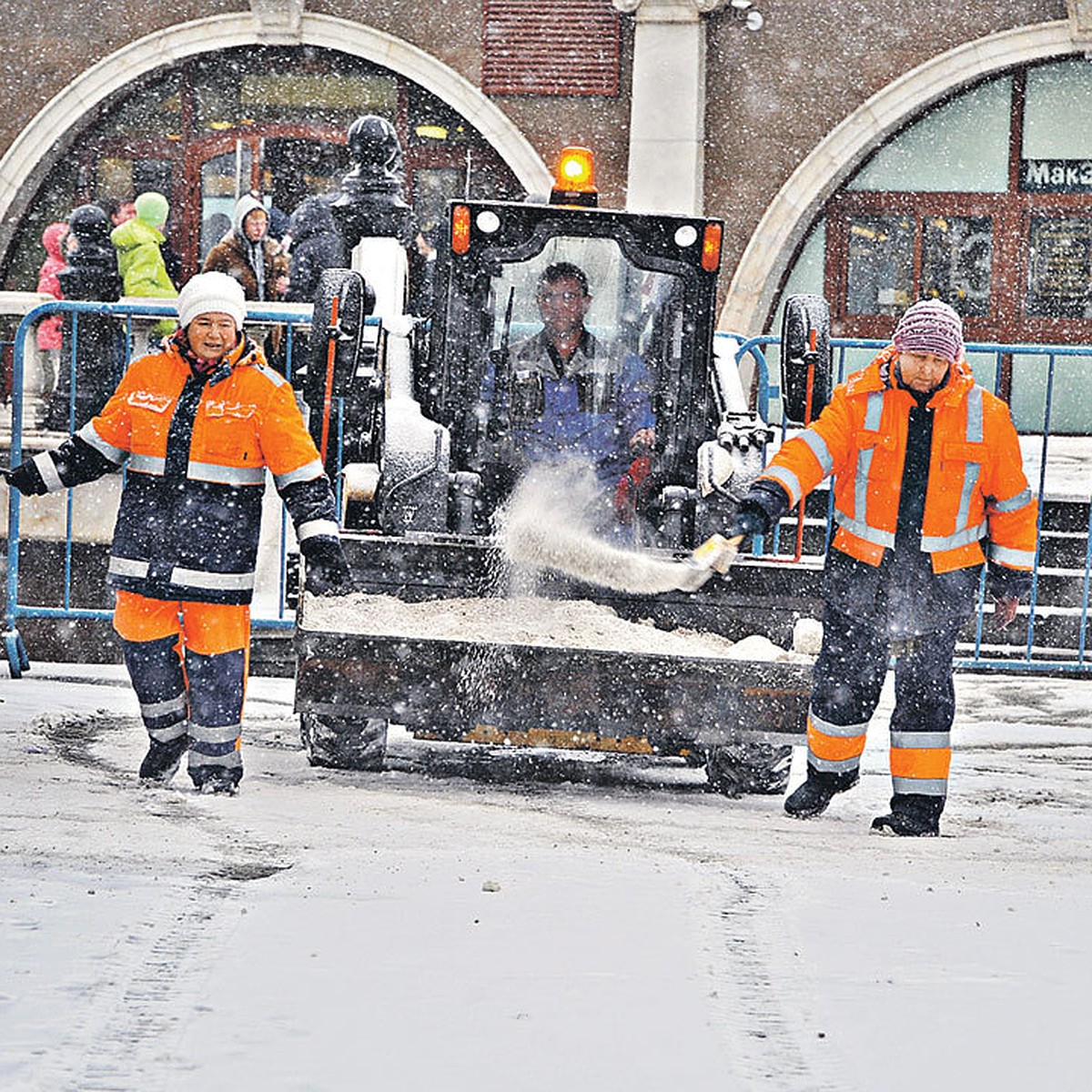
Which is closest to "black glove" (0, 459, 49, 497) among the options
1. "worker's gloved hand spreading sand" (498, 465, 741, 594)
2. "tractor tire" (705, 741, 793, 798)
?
"worker's gloved hand spreading sand" (498, 465, 741, 594)

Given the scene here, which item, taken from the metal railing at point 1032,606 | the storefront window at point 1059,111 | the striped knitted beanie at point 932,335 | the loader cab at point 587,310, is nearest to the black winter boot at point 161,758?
the loader cab at point 587,310

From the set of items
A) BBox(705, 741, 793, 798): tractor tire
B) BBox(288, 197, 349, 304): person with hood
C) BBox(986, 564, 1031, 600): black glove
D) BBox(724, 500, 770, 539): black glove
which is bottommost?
BBox(705, 741, 793, 798): tractor tire

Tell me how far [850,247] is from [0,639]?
9648 millimetres

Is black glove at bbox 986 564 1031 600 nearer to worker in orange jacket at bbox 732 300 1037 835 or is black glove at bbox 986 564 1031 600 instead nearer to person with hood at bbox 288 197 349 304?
worker in orange jacket at bbox 732 300 1037 835

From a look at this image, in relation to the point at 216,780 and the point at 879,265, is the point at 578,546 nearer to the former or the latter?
the point at 216,780

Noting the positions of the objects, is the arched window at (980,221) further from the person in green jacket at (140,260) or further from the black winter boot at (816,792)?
the black winter boot at (816,792)

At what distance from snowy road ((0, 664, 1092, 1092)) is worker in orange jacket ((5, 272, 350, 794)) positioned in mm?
343

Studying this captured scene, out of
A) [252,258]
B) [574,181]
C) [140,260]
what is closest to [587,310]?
[574,181]

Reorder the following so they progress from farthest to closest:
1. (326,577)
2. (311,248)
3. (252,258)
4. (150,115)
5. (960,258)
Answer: (150,115), (960,258), (252,258), (311,248), (326,577)

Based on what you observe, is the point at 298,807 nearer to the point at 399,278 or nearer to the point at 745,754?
the point at 745,754

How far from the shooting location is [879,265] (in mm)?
16250

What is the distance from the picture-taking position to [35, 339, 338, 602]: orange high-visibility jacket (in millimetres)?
5598

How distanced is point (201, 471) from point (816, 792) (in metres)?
2.08

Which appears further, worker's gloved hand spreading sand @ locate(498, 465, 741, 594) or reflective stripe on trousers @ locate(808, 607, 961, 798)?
worker's gloved hand spreading sand @ locate(498, 465, 741, 594)
